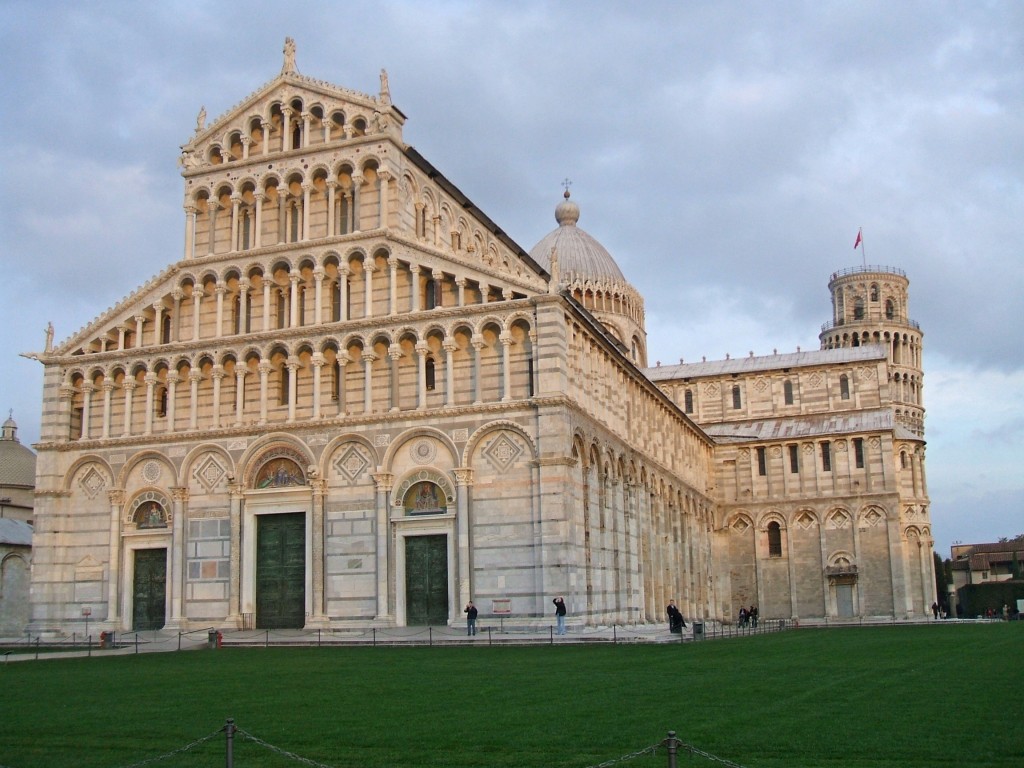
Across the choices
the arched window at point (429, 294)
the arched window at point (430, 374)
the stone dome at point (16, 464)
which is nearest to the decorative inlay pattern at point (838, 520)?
the arched window at point (430, 374)

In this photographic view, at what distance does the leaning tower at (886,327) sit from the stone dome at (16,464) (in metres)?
70.8

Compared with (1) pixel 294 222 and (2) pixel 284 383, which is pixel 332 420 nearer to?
(2) pixel 284 383

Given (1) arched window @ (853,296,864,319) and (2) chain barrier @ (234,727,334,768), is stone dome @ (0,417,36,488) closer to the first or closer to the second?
(2) chain barrier @ (234,727,334,768)

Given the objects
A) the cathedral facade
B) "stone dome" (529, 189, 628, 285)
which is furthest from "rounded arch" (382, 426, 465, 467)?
"stone dome" (529, 189, 628, 285)

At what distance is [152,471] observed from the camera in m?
44.7

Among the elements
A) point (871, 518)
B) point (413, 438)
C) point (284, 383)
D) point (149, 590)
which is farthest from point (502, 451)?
point (871, 518)

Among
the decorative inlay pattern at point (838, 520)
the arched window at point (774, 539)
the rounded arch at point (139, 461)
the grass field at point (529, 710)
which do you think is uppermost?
the rounded arch at point (139, 461)

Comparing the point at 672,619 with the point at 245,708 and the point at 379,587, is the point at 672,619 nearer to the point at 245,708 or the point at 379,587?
the point at 379,587

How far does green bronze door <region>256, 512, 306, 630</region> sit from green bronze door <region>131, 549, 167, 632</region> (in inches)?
166

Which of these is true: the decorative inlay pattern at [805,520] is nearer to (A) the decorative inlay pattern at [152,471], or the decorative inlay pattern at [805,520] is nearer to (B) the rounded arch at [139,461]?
(B) the rounded arch at [139,461]

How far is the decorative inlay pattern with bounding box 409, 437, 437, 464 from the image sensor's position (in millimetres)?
40750

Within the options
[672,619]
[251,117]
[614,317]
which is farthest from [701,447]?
[251,117]

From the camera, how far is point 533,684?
68.0 ft

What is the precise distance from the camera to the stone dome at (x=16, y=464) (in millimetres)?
73125
